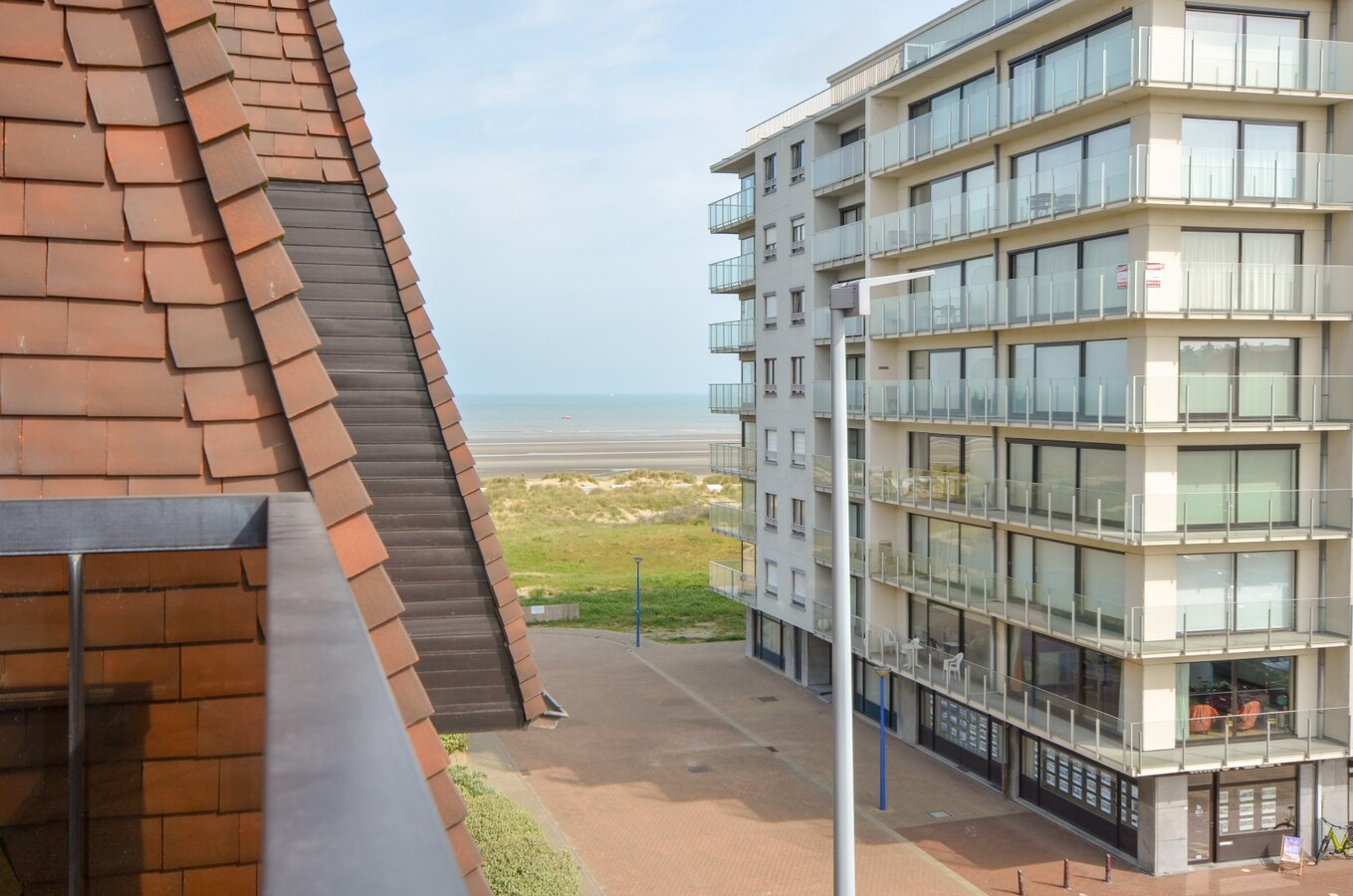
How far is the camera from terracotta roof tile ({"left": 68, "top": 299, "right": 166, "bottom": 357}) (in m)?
3.72

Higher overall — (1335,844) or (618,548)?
(1335,844)

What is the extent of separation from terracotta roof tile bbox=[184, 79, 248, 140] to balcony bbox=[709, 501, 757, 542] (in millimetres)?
37879

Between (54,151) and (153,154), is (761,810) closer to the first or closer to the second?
(153,154)

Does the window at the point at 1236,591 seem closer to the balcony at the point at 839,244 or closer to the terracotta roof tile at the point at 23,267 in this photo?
the balcony at the point at 839,244

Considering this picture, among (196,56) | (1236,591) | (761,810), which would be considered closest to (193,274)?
(196,56)

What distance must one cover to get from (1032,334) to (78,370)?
81.7 ft

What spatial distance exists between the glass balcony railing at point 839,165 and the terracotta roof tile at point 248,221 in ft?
99.7

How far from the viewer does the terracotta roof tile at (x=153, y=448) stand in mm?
3713

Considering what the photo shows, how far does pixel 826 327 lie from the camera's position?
35531 millimetres

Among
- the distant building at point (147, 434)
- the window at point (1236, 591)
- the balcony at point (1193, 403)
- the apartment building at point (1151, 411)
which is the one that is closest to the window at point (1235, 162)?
the apartment building at point (1151, 411)

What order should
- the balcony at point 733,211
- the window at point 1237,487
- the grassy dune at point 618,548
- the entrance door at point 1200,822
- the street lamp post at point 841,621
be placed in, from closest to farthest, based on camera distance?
the street lamp post at point 841,621 < the window at point 1237,487 < the entrance door at point 1200,822 < the balcony at point 733,211 < the grassy dune at point 618,548

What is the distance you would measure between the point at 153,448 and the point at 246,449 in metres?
0.29

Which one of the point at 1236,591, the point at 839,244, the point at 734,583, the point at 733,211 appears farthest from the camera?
the point at 734,583

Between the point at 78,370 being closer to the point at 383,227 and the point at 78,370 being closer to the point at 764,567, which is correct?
the point at 383,227
